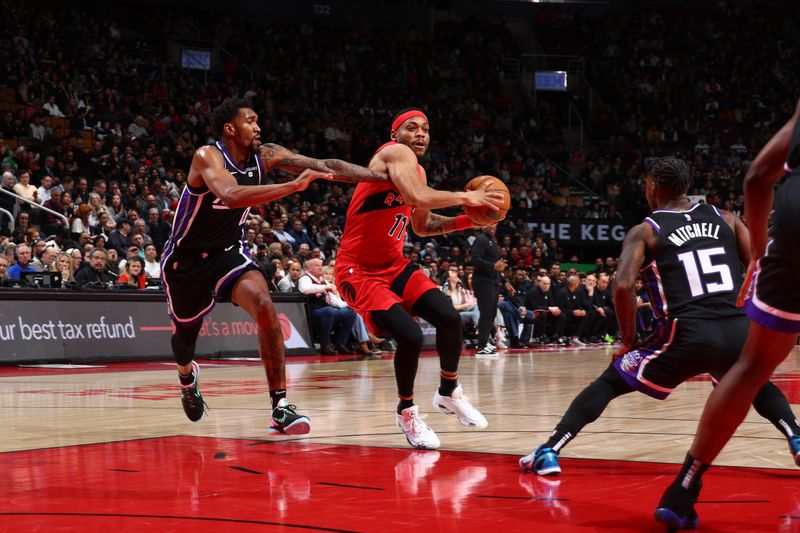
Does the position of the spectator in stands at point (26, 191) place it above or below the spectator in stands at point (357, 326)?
above

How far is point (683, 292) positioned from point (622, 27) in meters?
30.2

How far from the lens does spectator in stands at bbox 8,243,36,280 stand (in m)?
12.7

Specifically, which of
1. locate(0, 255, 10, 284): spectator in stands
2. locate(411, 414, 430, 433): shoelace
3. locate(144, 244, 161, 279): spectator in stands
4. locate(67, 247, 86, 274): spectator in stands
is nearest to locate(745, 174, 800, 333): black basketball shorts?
locate(411, 414, 430, 433): shoelace

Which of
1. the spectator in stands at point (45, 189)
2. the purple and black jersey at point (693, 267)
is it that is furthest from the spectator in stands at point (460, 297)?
the purple and black jersey at point (693, 267)

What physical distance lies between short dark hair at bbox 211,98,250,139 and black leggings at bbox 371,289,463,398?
147 centimetres

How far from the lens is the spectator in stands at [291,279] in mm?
15031

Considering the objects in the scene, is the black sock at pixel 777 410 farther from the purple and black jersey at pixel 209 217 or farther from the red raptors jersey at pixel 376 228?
the purple and black jersey at pixel 209 217

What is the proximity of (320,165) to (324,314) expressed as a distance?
960cm

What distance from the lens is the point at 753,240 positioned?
3.26 meters

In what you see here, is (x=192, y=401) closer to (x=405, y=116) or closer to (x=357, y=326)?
(x=405, y=116)

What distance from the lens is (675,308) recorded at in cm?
441

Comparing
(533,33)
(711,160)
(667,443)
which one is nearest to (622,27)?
(533,33)

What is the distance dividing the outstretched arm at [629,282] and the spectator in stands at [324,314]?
10.0m

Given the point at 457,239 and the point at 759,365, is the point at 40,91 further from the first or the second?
the point at 759,365
